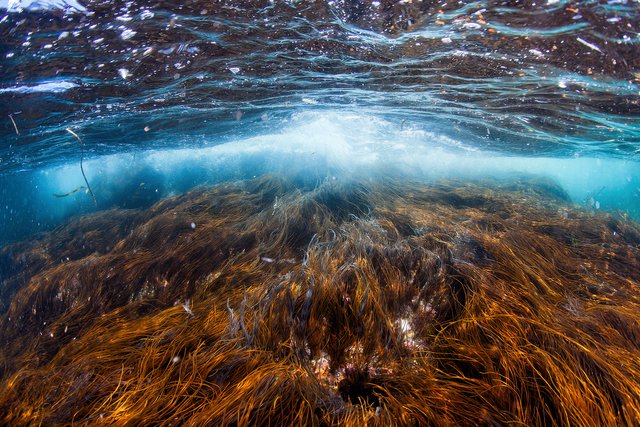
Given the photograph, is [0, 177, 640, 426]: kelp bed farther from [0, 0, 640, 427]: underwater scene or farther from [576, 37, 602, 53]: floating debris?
[576, 37, 602, 53]: floating debris

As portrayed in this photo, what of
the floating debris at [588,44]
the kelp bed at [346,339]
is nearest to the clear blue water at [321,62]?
the floating debris at [588,44]

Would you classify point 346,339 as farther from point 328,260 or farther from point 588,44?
point 588,44

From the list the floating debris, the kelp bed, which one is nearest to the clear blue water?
the floating debris

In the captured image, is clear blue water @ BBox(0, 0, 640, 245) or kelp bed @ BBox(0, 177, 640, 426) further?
clear blue water @ BBox(0, 0, 640, 245)

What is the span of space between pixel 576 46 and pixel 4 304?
532 inches

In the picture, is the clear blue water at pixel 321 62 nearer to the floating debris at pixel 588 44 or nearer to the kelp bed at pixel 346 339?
the floating debris at pixel 588 44

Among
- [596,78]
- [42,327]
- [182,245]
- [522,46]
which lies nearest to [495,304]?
[522,46]

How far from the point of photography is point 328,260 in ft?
10.6

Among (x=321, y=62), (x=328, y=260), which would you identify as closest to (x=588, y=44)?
(x=321, y=62)

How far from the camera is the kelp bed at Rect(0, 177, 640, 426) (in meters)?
1.56

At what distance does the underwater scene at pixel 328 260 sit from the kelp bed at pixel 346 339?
0.06 ft

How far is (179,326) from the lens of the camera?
226cm

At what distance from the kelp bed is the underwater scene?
0.02m

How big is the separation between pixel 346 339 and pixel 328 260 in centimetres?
114
